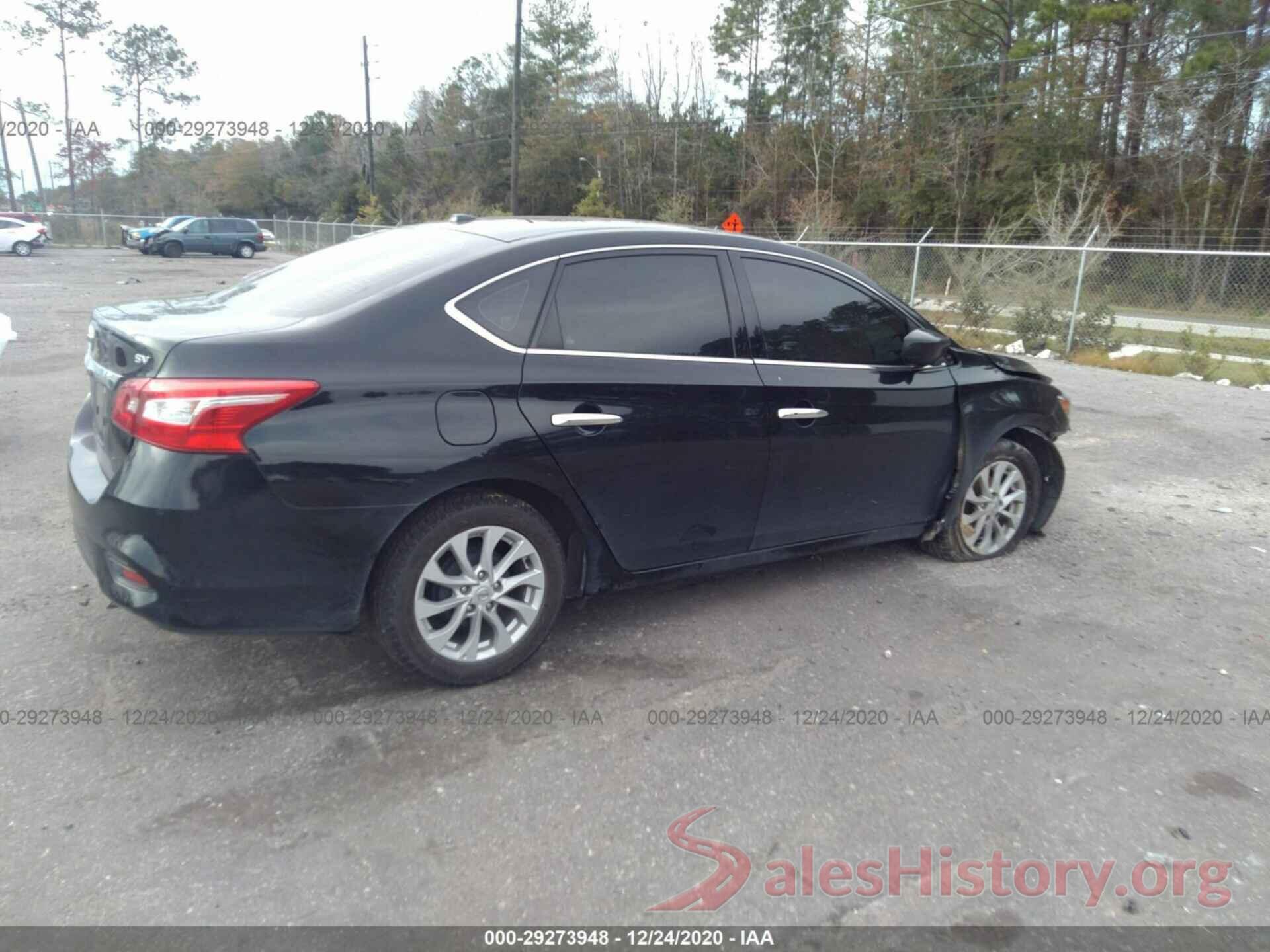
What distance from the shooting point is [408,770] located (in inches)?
119

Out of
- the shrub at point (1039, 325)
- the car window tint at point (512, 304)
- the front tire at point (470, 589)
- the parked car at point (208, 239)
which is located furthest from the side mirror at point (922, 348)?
the parked car at point (208, 239)

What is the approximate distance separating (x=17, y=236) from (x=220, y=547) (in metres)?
38.9

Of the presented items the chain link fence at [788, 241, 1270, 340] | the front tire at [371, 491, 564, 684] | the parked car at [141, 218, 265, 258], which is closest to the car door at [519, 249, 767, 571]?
the front tire at [371, 491, 564, 684]

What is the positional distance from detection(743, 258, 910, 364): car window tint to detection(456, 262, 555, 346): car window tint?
1.02 m

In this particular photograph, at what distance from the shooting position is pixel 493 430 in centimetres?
330

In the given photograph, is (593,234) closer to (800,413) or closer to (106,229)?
(800,413)

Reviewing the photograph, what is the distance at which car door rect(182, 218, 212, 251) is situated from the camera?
35188 mm

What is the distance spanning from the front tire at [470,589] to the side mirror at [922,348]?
196 cm

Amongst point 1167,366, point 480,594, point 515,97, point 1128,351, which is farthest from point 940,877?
point 515,97

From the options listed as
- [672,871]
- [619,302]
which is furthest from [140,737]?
[619,302]

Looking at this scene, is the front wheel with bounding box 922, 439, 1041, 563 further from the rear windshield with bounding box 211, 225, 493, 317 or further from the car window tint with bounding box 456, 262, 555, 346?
the rear windshield with bounding box 211, 225, 493, 317

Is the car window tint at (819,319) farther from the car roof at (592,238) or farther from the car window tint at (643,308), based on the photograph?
the car window tint at (643,308)

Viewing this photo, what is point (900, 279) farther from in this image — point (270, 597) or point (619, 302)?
point (270, 597)

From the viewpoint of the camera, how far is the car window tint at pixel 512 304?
3404 millimetres
